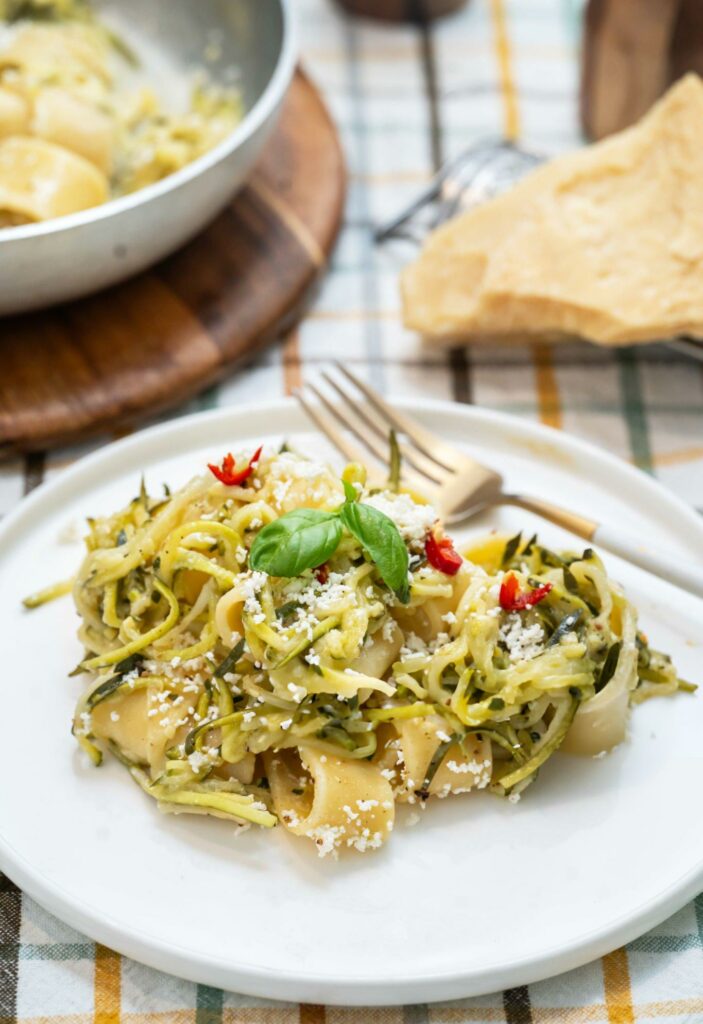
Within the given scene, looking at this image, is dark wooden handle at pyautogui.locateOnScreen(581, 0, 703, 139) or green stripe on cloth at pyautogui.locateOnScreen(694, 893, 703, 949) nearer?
green stripe on cloth at pyautogui.locateOnScreen(694, 893, 703, 949)

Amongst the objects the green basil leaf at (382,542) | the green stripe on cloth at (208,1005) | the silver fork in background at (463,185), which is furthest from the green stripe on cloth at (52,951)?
the silver fork in background at (463,185)

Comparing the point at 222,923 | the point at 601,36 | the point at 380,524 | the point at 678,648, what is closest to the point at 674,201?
the point at 601,36

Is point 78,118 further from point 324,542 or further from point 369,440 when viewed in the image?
point 324,542

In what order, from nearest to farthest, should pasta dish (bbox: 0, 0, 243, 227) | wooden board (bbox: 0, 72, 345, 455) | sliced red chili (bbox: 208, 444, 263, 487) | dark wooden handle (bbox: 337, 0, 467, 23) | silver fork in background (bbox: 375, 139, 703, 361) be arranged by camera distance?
sliced red chili (bbox: 208, 444, 263, 487) → wooden board (bbox: 0, 72, 345, 455) → pasta dish (bbox: 0, 0, 243, 227) → silver fork in background (bbox: 375, 139, 703, 361) → dark wooden handle (bbox: 337, 0, 467, 23)

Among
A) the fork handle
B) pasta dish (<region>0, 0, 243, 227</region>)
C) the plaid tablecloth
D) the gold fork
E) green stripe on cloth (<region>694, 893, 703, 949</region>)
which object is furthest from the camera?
pasta dish (<region>0, 0, 243, 227</region>)

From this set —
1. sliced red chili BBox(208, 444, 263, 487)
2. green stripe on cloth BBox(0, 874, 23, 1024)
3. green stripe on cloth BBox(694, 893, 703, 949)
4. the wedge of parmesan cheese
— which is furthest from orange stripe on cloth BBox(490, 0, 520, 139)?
green stripe on cloth BBox(0, 874, 23, 1024)

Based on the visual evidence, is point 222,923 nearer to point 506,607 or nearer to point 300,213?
point 506,607

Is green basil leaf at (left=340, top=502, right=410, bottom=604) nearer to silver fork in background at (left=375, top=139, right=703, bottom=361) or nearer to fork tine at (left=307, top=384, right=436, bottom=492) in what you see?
fork tine at (left=307, top=384, right=436, bottom=492)
